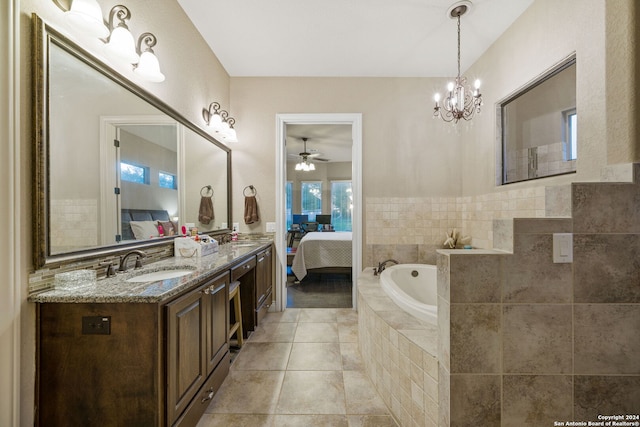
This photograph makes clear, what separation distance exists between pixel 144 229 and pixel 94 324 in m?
0.79

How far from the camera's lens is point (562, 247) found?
109cm

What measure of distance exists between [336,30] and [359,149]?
3.94 ft

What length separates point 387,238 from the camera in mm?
3090

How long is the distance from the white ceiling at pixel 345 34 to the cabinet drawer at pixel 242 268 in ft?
6.84

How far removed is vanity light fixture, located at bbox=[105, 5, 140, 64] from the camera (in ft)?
4.39

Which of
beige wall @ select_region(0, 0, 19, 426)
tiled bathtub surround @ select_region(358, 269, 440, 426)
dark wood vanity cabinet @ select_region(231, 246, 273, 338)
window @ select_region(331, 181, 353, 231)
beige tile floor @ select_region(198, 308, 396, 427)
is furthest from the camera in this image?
window @ select_region(331, 181, 353, 231)

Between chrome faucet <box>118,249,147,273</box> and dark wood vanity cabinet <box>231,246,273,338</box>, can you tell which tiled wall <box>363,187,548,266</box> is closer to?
dark wood vanity cabinet <box>231,246,273,338</box>

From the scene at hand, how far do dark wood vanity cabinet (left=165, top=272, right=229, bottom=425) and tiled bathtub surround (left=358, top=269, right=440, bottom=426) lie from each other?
1.03 m

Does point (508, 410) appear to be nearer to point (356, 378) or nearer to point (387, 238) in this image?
point (356, 378)

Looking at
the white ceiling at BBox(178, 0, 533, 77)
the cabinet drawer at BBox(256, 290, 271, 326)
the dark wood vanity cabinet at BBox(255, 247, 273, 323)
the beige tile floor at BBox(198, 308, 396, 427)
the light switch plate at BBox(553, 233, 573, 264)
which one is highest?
the white ceiling at BBox(178, 0, 533, 77)

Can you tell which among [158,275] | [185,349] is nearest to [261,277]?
[158,275]

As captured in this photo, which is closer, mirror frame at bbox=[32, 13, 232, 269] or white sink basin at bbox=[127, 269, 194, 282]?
mirror frame at bbox=[32, 13, 232, 269]

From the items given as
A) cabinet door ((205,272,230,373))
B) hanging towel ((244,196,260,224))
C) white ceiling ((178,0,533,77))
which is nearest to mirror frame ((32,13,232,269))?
cabinet door ((205,272,230,373))

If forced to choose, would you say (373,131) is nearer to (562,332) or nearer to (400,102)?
(400,102)
